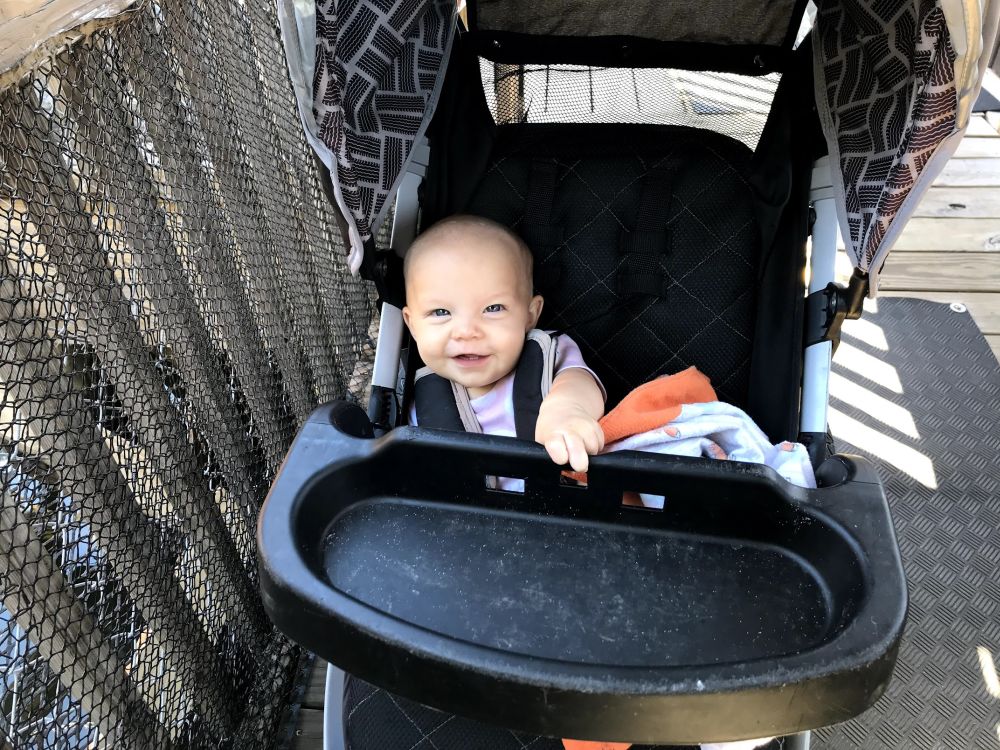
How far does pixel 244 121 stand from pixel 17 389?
0.86 m

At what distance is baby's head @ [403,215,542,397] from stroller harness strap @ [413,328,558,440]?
0.03 metres

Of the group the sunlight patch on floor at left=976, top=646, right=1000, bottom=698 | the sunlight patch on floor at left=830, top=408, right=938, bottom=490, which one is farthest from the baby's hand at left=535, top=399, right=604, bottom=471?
the sunlight patch on floor at left=830, top=408, right=938, bottom=490

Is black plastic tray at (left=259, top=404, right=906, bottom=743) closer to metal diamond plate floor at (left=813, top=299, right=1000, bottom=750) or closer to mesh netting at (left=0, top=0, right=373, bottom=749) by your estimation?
mesh netting at (left=0, top=0, right=373, bottom=749)

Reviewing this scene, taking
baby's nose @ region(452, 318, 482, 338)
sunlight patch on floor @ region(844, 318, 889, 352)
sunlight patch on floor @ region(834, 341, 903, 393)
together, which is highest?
baby's nose @ region(452, 318, 482, 338)

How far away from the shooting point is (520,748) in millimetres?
1118

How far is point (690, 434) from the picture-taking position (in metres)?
1.13

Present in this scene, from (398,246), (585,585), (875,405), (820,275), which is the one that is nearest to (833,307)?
(820,275)

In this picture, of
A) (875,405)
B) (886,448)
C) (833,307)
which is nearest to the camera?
(833,307)

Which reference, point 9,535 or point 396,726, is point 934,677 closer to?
point 396,726

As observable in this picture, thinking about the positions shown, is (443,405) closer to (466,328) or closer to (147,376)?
(466,328)

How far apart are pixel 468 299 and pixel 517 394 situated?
20 cm

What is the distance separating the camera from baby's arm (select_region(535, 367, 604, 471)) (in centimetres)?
97

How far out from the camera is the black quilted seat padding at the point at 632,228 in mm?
1371

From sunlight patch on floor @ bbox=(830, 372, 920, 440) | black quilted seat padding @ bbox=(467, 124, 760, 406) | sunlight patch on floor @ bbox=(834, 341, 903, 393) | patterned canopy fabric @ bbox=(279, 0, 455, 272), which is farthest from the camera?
sunlight patch on floor @ bbox=(834, 341, 903, 393)
